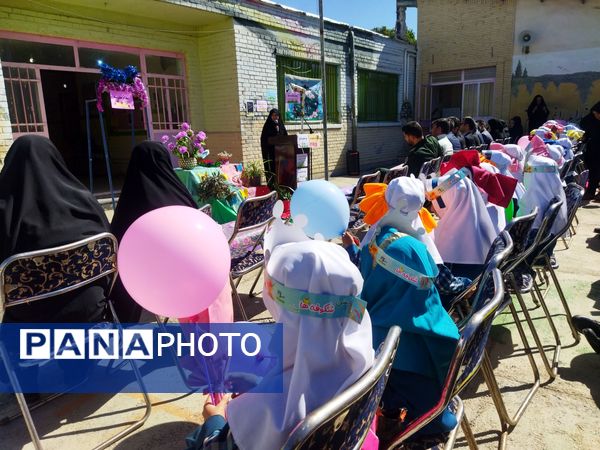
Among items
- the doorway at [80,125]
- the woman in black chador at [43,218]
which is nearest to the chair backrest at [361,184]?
the woman in black chador at [43,218]

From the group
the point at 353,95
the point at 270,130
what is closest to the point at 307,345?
the point at 270,130

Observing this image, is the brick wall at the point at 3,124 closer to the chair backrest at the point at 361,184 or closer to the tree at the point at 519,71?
the chair backrest at the point at 361,184

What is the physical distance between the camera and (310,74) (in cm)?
1034

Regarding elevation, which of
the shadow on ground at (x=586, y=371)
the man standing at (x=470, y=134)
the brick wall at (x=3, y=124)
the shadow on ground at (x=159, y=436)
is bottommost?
the shadow on ground at (x=586, y=371)

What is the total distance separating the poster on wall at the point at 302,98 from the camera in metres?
9.81

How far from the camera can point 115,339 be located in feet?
7.97

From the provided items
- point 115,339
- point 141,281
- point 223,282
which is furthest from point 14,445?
point 223,282

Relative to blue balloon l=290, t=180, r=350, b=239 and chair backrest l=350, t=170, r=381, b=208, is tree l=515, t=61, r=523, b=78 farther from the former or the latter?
blue balloon l=290, t=180, r=350, b=239

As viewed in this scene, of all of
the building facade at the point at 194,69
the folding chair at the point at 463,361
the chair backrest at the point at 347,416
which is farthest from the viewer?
the building facade at the point at 194,69

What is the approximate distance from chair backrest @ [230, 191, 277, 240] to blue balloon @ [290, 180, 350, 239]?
892 millimetres

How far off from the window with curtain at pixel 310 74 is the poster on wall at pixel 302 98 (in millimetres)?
117

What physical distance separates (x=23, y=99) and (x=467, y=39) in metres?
12.4

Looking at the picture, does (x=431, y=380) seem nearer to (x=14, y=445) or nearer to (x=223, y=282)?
(x=223, y=282)

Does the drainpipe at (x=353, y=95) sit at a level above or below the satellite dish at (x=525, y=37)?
below
